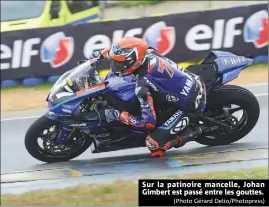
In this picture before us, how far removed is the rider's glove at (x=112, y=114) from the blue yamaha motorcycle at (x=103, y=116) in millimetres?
59

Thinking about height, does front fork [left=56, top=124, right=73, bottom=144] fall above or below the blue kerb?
above

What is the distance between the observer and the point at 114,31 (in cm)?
1300

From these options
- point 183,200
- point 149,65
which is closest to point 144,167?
point 149,65

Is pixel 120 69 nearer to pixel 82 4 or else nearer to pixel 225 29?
pixel 225 29

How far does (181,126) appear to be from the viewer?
25.8 ft

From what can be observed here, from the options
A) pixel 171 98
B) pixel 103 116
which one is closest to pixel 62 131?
pixel 103 116

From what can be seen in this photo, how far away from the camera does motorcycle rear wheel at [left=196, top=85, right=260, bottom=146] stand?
7926 mm

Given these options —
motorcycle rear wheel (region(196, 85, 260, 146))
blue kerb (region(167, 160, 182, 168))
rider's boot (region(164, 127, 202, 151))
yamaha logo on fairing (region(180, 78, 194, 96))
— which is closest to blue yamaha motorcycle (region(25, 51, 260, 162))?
motorcycle rear wheel (region(196, 85, 260, 146))

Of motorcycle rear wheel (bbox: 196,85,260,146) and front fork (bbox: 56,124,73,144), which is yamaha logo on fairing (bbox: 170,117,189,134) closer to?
motorcycle rear wheel (bbox: 196,85,260,146)

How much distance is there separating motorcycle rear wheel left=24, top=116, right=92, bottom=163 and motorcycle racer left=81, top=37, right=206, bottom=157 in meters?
0.71

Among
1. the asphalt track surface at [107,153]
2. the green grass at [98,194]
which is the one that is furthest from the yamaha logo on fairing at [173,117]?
the green grass at [98,194]

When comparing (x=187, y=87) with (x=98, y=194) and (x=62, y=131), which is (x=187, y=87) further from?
(x=98, y=194)

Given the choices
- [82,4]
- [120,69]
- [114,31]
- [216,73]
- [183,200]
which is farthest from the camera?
[82,4]

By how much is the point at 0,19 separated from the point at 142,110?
7249 millimetres
